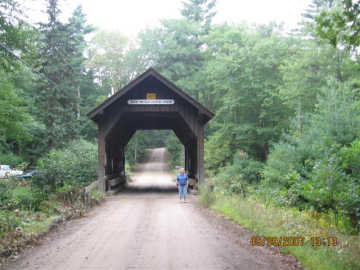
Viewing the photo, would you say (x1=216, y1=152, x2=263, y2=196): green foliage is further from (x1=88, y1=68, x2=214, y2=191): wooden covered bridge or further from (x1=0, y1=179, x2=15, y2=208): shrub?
(x1=0, y1=179, x2=15, y2=208): shrub

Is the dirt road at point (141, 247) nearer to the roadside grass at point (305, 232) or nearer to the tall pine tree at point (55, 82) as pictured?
the roadside grass at point (305, 232)

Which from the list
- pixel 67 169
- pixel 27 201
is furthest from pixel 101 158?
pixel 27 201

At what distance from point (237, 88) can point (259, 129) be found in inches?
114

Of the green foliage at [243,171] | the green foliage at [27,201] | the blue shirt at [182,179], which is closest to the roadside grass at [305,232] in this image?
the blue shirt at [182,179]

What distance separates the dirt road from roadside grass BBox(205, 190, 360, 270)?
1.84ft

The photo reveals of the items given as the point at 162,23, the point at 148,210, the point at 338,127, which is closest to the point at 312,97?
the point at 338,127

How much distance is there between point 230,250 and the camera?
6227 mm

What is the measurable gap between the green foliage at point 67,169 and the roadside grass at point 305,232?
6.12 metres

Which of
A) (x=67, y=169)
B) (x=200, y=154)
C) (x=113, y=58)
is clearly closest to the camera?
(x=67, y=169)

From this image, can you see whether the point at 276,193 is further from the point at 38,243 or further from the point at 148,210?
the point at 38,243

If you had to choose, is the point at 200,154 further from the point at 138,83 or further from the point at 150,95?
the point at 138,83

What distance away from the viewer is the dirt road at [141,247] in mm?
5410

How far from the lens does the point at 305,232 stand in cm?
648

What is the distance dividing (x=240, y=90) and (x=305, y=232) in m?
16.8
